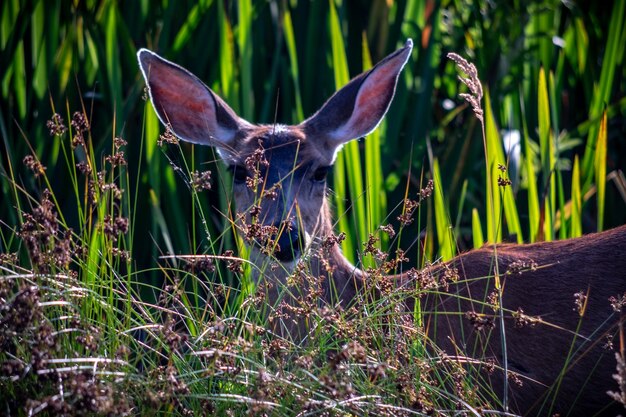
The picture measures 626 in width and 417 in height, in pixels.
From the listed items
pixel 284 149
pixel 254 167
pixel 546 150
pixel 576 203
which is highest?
pixel 254 167

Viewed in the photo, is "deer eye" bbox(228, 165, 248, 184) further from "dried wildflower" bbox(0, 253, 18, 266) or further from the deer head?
"dried wildflower" bbox(0, 253, 18, 266)

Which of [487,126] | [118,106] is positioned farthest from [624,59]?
[118,106]

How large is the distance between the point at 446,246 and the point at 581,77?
298 cm

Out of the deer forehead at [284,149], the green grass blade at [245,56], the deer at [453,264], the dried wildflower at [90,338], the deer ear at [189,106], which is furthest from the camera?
the green grass blade at [245,56]

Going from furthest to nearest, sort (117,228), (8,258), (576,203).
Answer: (576,203)
(8,258)
(117,228)

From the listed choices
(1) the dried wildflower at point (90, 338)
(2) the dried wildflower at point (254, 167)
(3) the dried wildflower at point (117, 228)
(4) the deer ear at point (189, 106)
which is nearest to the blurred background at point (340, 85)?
(4) the deer ear at point (189, 106)

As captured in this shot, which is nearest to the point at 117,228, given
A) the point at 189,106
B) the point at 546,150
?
the point at 189,106

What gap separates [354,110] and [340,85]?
2.24 ft

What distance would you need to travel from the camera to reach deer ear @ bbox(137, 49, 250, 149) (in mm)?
4863

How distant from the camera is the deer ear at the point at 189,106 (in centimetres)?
486

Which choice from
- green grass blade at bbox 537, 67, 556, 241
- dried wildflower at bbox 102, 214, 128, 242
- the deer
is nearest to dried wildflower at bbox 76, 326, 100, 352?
dried wildflower at bbox 102, 214, 128, 242

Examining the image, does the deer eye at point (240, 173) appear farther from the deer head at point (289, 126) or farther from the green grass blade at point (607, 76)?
the green grass blade at point (607, 76)

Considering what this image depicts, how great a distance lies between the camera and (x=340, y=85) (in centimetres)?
562

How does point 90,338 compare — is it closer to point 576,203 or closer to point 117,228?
point 117,228
